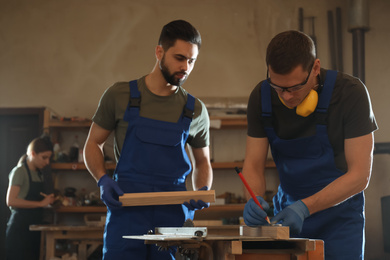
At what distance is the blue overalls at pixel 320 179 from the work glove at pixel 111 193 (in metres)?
0.71

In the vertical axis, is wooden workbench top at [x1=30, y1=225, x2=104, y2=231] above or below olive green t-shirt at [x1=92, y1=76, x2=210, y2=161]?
below

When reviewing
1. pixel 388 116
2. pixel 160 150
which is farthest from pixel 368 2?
pixel 160 150

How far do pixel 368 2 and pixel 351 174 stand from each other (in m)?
4.75

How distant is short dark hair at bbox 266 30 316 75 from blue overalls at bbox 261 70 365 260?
0.21 meters

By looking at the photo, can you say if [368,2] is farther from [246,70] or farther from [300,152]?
[300,152]

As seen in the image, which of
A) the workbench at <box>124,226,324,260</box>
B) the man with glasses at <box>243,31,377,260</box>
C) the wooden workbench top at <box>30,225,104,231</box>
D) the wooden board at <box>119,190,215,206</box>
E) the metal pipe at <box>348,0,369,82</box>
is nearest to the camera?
the workbench at <box>124,226,324,260</box>

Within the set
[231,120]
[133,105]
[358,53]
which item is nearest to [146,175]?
[133,105]

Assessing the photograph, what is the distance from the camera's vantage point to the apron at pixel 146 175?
2.27 m

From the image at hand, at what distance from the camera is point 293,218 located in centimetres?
175

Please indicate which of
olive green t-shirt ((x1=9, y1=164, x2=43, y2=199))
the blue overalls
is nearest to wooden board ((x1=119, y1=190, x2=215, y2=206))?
the blue overalls

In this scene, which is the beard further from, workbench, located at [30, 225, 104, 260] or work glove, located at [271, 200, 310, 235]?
workbench, located at [30, 225, 104, 260]

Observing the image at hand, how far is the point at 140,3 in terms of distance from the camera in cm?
638

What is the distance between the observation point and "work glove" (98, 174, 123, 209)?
224 cm

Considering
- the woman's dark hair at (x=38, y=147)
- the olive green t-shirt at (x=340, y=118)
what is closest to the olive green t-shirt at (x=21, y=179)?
the woman's dark hair at (x=38, y=147)
